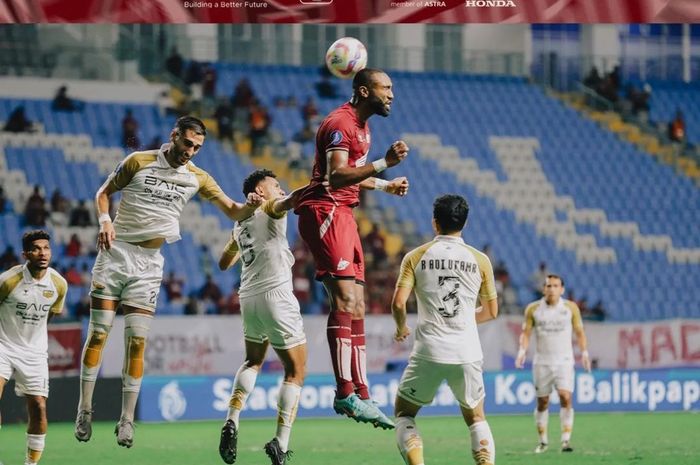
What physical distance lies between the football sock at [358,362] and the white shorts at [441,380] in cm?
30

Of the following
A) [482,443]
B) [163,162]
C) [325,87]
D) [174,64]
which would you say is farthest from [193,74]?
[482,443]

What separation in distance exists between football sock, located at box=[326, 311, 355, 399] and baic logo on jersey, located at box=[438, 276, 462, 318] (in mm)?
679

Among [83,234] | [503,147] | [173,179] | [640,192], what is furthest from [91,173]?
[173,179]

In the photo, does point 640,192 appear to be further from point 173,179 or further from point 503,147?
point 173,179

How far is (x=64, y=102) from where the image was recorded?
2614 cm

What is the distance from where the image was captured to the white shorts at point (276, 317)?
10.1 m

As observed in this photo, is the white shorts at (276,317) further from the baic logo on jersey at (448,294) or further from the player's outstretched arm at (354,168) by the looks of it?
the player's outstretched arm at (354,168)

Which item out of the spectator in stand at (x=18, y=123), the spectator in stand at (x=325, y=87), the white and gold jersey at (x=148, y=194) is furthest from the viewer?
the spectator in stand at (x=325, y=87)

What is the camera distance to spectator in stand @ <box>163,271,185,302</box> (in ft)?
73.2

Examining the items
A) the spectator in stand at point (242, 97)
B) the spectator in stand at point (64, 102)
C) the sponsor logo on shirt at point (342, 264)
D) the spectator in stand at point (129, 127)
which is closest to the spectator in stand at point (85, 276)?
the spectator in stand at point (129, 127)

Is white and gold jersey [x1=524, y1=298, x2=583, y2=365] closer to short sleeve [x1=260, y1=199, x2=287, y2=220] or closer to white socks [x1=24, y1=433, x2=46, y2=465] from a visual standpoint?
short sleeve [x1=260, y1=199, x2=287, y2=220]

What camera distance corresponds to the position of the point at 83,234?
75.4 ft

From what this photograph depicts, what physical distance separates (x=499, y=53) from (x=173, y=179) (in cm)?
1990

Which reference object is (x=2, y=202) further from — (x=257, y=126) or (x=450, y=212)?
(x=450, y=212)
